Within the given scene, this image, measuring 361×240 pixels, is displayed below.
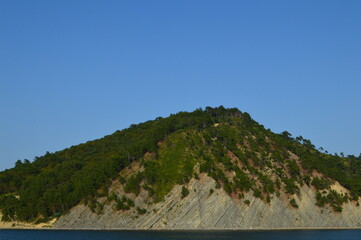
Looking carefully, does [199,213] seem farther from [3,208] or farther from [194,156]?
[3,208]

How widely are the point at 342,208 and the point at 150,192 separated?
54157 millimetres

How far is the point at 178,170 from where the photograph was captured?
12638 cm

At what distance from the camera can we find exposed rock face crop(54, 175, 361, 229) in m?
115

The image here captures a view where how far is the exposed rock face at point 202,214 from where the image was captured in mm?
114812

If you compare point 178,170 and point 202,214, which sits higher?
point 178,170

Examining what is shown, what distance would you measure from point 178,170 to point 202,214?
15961 millimetres

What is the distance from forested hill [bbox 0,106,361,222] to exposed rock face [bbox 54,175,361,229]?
2319 mm

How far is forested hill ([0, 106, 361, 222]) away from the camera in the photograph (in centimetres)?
12544

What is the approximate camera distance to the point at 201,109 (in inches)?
6826

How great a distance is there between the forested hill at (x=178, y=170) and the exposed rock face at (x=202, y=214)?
91.3 inches

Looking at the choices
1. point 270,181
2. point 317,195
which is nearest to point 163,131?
point 270,181

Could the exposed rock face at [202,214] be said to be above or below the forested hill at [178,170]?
below

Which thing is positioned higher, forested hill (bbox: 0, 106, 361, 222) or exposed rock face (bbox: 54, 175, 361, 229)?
forested hill (bbox: 0, 106, 361, 222)

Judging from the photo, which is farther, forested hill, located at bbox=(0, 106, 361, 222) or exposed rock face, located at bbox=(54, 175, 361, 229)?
forested hill, located at bbox=(0, 106, 361, 222)
